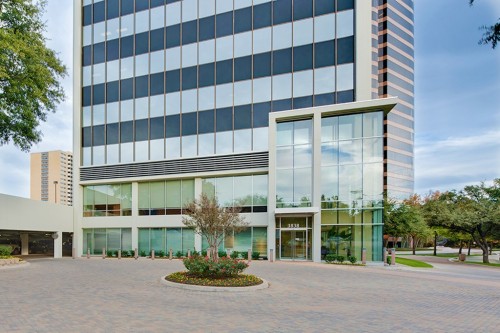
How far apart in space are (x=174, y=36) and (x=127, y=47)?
5.29m

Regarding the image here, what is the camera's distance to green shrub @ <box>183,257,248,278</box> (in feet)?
49.6

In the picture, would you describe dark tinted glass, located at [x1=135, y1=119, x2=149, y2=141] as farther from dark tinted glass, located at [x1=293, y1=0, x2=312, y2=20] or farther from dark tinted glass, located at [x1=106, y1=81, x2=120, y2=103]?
dark tinted glass, located at [x1=293, y1=0, x2=312, y2=20]

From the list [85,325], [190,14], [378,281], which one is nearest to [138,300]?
[85,325]

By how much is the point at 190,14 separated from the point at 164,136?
37.9 ft

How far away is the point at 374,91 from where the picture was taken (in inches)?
3014

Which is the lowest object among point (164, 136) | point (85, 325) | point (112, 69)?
point (85, 325)

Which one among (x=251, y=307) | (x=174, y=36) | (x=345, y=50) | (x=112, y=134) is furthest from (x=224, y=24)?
(x=251, y=307)

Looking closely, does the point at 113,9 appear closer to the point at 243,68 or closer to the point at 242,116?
the point at 243,68

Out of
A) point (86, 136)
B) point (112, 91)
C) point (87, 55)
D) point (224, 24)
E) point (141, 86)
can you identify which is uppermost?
point (224, 24)

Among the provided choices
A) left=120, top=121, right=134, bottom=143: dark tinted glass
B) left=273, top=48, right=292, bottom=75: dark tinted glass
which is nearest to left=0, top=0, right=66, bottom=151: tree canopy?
left=120, top=121, right=134, bottom=143: dark tinted glass

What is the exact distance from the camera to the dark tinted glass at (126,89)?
1416 inches

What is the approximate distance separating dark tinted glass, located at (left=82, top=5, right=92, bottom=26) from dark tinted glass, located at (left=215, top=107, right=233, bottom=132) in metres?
18.5

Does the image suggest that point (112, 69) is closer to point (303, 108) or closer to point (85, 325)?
point (303, 108)

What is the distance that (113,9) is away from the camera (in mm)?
37844
